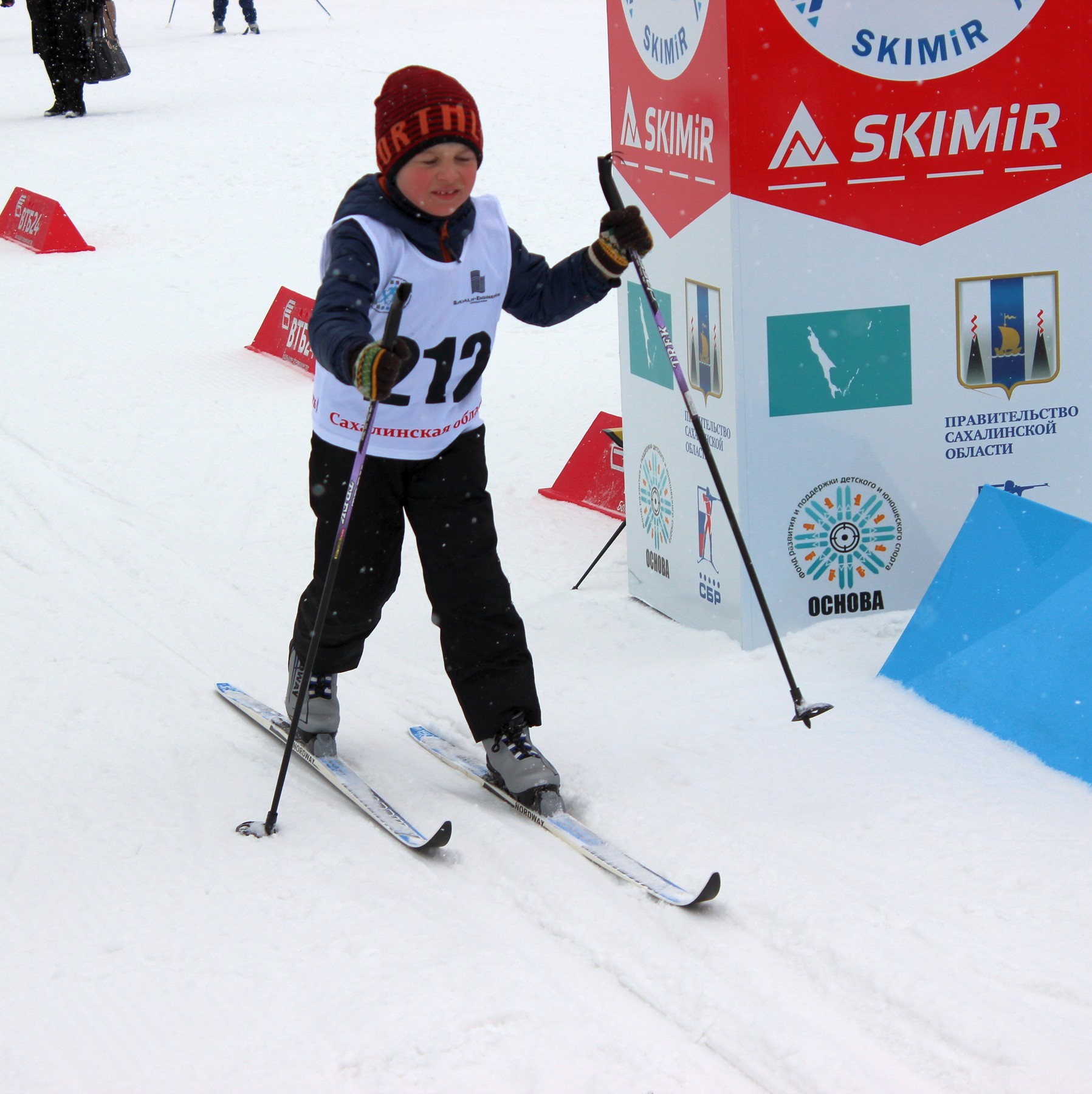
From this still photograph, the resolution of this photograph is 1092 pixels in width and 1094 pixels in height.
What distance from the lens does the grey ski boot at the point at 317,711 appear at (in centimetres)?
364

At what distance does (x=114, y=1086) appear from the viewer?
7.66 feet

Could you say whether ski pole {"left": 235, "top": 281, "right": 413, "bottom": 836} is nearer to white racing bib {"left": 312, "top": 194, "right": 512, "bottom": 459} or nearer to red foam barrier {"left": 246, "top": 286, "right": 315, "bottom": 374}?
white racing bib {"left": 312, "top": 194, "right": 512, "bottom": 459}

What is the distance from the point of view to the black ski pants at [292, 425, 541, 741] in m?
3.37

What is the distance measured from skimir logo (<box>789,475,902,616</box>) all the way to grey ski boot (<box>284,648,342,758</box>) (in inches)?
56.7

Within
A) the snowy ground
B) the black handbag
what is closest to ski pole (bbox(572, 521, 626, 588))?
the snowy ground

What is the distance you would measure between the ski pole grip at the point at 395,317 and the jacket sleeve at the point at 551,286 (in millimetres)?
465

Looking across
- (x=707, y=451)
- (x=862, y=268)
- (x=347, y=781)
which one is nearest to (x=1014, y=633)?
(x=707, y=451)

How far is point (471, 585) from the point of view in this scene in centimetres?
340

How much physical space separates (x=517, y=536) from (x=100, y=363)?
353 cm

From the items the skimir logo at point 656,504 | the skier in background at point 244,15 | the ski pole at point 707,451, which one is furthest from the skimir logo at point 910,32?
the skier in background at point 244,15

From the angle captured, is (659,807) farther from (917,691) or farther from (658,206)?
(658,206)

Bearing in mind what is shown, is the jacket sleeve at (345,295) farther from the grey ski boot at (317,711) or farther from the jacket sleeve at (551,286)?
the grey ski boot at (317,711)

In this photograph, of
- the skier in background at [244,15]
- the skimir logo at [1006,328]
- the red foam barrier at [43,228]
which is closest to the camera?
the skimir logo at [1006,328]

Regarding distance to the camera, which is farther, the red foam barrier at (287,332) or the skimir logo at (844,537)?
Answer: the red foam barrier at (287,332)
